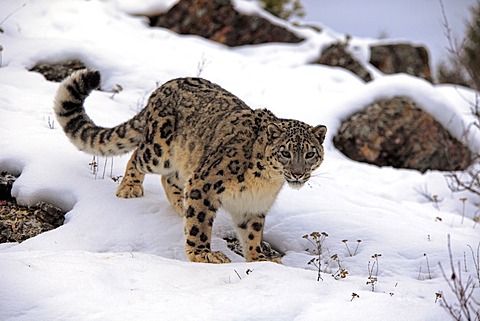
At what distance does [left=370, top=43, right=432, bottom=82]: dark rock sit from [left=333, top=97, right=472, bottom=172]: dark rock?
6.27 m

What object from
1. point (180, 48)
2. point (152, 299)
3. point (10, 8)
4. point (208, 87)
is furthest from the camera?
point (180, 48)

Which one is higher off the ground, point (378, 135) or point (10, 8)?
point (10, 8)

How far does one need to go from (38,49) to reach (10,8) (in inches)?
91.0

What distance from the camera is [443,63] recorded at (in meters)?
25.9

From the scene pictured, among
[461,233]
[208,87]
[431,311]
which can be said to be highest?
[208,87]

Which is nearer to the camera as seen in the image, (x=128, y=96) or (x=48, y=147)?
(x=48, y=147)

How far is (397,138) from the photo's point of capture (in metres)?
11.4

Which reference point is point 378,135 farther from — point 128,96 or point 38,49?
point 38,49

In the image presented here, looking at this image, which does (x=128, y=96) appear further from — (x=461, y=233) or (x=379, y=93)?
(x=461, y=233)

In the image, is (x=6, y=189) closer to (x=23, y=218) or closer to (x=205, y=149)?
(x=23, y=218)

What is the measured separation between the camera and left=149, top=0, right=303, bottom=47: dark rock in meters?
15.9

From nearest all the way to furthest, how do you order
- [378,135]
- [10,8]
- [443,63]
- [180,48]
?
1. [378,135]
2. [10,8]
3. [180,48]
4. [443,63]

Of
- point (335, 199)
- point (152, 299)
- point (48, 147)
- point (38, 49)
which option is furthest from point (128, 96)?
point (152, 299)

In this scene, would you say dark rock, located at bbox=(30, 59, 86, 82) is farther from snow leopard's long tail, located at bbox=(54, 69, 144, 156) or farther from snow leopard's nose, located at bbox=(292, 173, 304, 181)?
snow leopard's nose, located at bbox=(292, 173, 304, 181)
